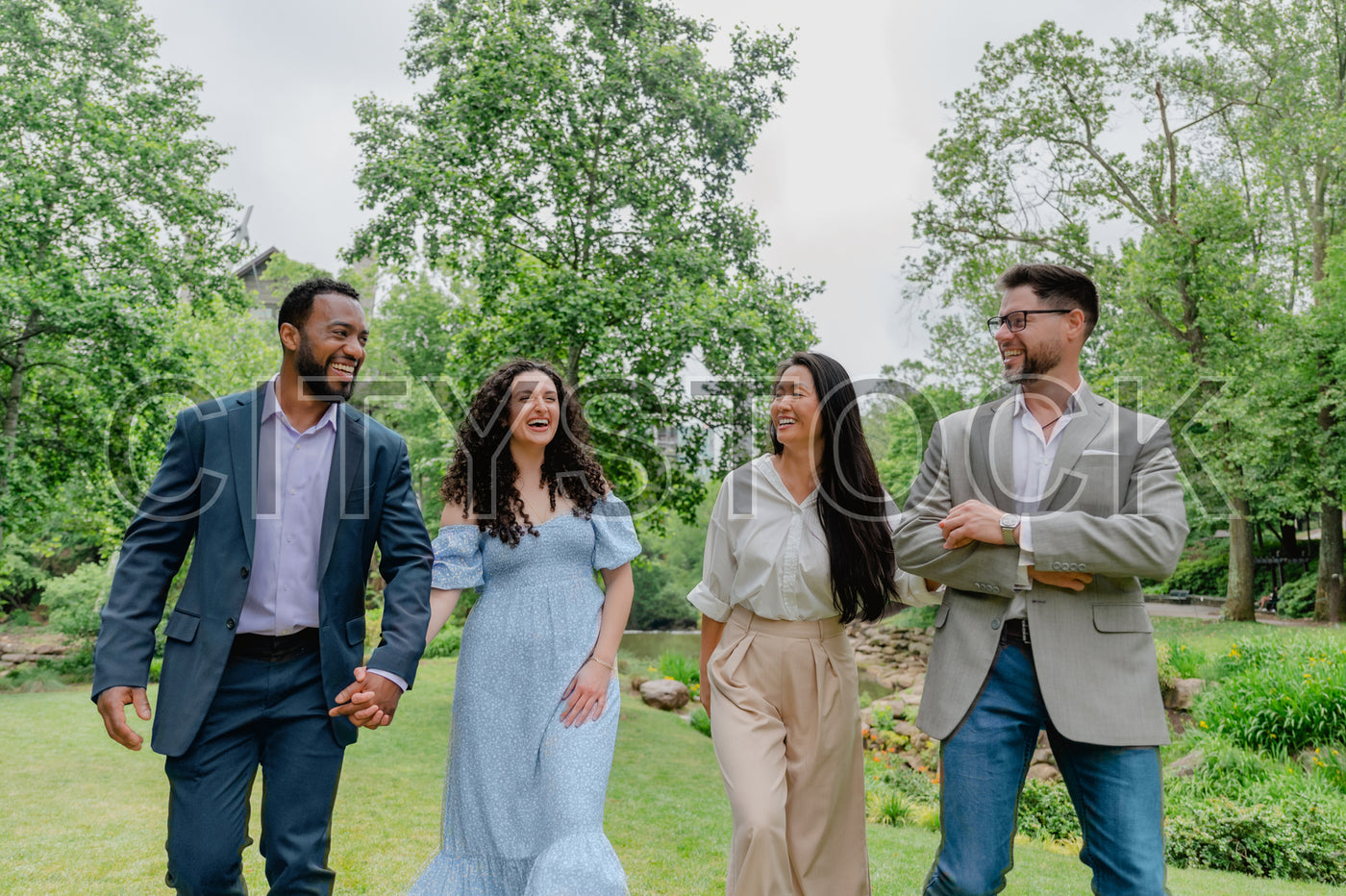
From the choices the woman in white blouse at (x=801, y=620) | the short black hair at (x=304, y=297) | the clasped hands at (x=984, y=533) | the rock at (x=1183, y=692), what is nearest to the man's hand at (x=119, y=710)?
the short black hair at (x=304, y=297)

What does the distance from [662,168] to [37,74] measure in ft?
37.0

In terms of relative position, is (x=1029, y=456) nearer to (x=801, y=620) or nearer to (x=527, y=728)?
(x=801, y=620)

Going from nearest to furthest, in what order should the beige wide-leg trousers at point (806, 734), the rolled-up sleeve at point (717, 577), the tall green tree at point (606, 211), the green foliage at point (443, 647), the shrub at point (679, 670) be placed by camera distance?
the beige wide-leg trousers at point (806, 734) → the rolled-up sleeve at point (717, 577) → the tall green tree at point (606, 211) → the shrub at point (679, 670) → the green foliage at point (443, 647)

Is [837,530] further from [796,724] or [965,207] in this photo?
[965,207]

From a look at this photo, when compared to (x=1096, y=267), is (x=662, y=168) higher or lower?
lower

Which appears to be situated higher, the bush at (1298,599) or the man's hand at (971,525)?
the man's hand at (971,525)

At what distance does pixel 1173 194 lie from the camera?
23000 mm

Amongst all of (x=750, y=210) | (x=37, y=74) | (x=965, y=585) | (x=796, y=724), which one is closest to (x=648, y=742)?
(x=750, y=210)

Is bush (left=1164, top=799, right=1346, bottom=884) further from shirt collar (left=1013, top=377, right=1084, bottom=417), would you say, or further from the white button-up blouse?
shirt collar (left=1013, top=377, right=1084, bottom=417)

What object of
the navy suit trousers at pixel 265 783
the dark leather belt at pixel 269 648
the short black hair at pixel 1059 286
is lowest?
the navy suit trousers at pixel 265 783

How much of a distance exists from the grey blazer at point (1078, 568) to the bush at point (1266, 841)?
5004mm

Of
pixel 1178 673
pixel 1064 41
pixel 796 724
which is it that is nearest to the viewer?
pixel 796 724

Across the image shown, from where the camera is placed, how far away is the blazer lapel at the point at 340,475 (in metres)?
3.58

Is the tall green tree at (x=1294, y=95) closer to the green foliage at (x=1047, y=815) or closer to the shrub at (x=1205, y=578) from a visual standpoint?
the shrub at (x=1205, y=578)
